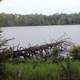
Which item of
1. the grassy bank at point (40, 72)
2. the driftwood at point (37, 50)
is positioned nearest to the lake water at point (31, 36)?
the driftwood at point (37, 50)

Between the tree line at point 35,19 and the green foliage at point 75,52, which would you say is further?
the green foliage at point 75,52

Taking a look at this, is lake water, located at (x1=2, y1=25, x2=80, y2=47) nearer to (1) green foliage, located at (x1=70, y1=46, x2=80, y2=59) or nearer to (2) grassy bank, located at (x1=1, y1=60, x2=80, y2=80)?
(1) green foliage, located at (x1=70, y1=46, x2=80, y2=59)

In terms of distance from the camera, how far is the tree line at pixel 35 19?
723cm

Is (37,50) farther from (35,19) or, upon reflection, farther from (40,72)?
(35,19)

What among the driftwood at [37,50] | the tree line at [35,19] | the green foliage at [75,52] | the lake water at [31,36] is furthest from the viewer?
the lake water at [31,36]

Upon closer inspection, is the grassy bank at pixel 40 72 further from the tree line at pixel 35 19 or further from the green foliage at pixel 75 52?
the green foliage at pixel 75 52

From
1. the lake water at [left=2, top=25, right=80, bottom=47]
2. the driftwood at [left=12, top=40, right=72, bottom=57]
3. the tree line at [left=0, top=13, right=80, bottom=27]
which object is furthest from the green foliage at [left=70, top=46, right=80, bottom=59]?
the tree line at [left=0, top=13, right=80, bottom=27]

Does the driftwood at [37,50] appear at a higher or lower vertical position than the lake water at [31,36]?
higher

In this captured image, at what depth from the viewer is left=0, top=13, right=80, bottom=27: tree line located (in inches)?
285

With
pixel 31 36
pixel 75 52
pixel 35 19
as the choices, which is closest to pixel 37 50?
pixel 75 52

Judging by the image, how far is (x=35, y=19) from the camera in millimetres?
16125

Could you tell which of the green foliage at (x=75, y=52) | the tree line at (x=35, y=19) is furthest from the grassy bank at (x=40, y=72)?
the green foliage at (x=75, y=52)

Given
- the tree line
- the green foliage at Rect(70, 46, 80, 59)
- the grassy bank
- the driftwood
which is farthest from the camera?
the green foliage at Rect(70, 46, 80, 59)

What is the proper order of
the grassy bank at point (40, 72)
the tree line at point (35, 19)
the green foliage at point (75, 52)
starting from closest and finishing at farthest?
1. the grassy bank at point (40, 72)
2. the tree line at point (35, 19)
3. the green foliage at point (75, 52)
